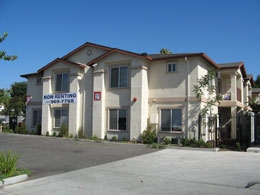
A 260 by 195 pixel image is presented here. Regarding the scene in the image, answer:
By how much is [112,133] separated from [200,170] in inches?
428

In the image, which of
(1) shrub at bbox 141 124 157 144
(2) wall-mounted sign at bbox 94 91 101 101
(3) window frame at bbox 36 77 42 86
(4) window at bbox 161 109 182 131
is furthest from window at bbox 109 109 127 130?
(3) window frame at bbox 36 77 42 86

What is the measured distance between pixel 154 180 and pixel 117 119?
1177 cm

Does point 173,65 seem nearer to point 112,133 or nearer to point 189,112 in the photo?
point 189,112

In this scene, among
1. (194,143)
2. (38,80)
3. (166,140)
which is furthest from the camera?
(38,80)

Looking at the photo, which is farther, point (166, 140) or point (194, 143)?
point (166, 140)

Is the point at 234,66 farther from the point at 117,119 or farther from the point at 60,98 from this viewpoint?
the point at 60,98

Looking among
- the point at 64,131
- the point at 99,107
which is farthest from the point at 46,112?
the point at 99,107

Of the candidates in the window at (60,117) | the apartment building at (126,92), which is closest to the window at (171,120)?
the apartment building at (126,92)

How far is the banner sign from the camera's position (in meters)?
21.8

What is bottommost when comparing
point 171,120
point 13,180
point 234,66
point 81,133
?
point 13,180

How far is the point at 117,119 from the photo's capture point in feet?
64.9

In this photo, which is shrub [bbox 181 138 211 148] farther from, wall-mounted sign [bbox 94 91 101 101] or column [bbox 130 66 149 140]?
wall-mounted sign [bbox 94 91 101 101]

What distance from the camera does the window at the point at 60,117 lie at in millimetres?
22594

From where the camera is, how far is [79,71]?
856 inches
